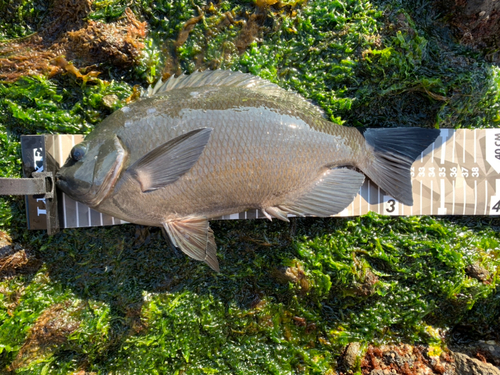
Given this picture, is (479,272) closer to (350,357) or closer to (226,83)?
(350,357)

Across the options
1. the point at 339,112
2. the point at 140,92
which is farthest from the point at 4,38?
the point at 339,112

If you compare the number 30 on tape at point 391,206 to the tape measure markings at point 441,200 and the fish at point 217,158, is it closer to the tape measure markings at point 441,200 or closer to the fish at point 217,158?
the fish at point 217,158

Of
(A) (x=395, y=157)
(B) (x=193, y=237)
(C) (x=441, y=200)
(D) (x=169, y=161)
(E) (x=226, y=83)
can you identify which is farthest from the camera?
(C) (x=441, y=200)

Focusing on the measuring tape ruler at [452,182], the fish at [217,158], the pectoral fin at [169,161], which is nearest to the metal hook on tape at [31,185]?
the fish at [217,158]

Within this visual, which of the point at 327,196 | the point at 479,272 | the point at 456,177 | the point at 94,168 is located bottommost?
the point at 479,272

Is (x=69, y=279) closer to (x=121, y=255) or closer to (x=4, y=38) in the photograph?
(x=121, y=255)

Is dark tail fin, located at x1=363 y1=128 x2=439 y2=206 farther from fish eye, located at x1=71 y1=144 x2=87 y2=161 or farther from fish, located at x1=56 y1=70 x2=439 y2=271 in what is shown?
fish eye, located at x1=71 y1=144 x2=87 y2=161

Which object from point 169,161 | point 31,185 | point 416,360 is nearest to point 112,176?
point 169,161

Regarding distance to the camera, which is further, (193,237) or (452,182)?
(452,182)
